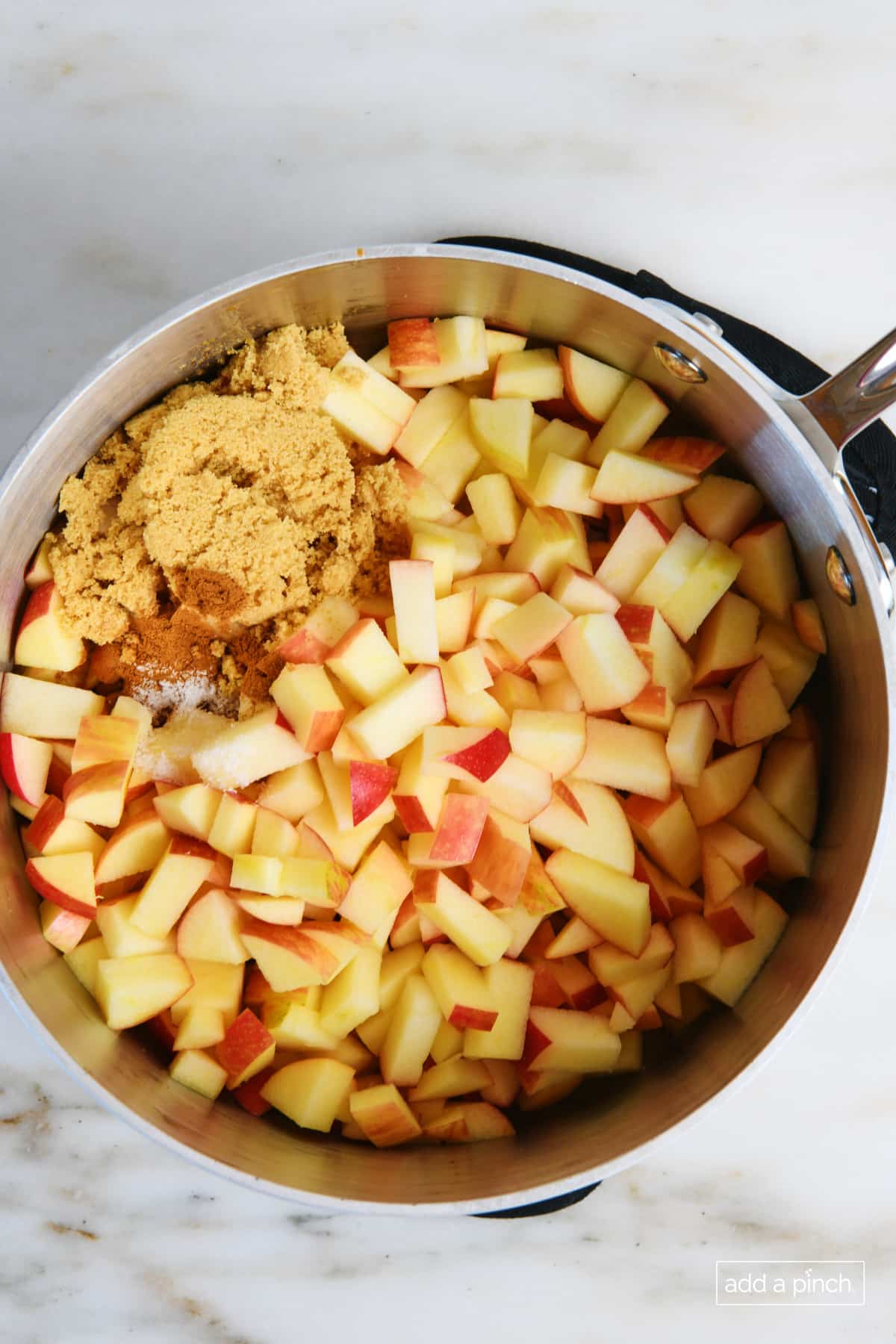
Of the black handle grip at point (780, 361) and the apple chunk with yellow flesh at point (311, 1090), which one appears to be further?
the black handle grip at point (780, 361)

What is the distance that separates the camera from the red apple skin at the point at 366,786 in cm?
102

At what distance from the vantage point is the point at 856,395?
925mm

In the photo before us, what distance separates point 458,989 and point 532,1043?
0.35 feet

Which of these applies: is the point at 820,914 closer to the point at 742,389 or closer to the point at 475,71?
the point at 742,389

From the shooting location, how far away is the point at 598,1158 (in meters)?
0.97

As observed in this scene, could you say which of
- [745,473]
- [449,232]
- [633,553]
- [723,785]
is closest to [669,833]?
[723,785]

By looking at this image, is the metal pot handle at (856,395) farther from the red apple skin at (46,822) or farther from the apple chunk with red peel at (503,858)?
the red apple skin at (46,822)

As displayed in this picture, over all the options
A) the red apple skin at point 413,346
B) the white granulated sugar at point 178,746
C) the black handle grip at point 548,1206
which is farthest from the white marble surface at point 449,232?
the white granulated sugar at point 178,746

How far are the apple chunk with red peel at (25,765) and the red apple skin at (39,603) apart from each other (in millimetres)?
124

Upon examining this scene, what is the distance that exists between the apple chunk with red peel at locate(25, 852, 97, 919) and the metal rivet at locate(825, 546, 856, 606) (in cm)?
85

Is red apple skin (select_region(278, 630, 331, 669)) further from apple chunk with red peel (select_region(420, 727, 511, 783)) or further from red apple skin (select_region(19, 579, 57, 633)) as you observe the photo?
red apple skin (select_region(19, 579, 57, 633))

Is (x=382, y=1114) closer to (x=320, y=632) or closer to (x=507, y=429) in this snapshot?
(x=320, y=632)

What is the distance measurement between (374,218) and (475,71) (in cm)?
25

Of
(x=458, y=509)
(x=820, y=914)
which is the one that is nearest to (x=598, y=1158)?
(x=820, y=914)
